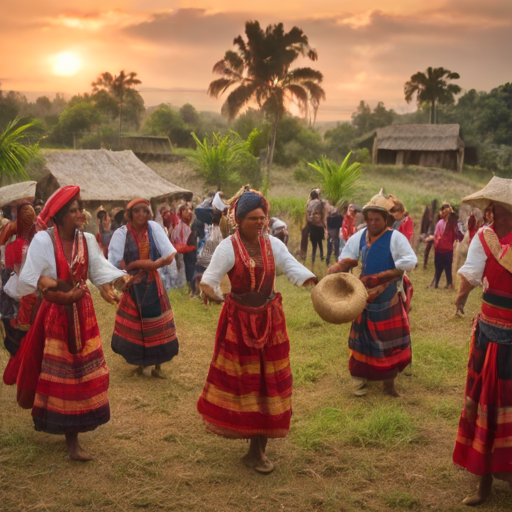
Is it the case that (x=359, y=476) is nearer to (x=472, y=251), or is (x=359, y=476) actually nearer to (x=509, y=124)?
(x=472, y=251)

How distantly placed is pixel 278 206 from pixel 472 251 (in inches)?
633

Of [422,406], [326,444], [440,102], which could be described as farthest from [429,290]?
[440,102]

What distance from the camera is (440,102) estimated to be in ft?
150

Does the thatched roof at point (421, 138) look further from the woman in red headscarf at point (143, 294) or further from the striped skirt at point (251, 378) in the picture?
the striped skirt at point (251, 378)

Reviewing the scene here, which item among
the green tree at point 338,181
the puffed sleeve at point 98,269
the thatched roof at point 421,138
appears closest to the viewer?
the puffed sleeve at point 98,269

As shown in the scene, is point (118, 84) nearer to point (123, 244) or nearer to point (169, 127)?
point (169, 127)

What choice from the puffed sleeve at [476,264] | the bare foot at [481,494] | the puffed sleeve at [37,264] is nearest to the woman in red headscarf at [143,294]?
the puffed sleeve at [37,264]

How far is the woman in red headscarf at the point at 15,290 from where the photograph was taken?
5379 mm

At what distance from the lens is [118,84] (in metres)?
40.0

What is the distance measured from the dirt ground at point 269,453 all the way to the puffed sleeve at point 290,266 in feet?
4.96

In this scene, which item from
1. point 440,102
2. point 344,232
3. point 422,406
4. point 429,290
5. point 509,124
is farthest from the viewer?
point 440,102

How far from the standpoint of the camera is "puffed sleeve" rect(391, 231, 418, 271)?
219 inches

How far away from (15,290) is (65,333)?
1.27 m

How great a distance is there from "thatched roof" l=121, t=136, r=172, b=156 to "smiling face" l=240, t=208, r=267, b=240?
25.9 meters
